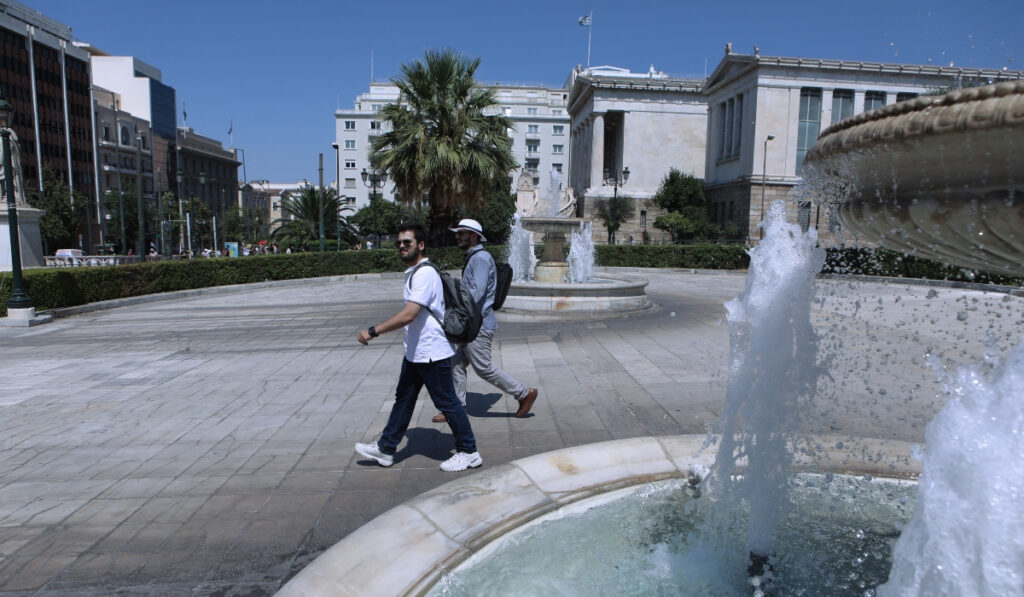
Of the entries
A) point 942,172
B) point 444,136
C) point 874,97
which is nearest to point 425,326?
point 942,172

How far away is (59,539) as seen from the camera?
3479 mm

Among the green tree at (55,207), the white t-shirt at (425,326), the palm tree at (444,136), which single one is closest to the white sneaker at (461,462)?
the white t-shirt at (425,326)

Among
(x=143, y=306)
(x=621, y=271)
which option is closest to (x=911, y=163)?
(x=143, y=306)

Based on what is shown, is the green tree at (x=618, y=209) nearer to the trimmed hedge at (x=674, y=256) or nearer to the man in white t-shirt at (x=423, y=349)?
the trimmed hedge at (x=674, y=256)

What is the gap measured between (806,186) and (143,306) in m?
16.0

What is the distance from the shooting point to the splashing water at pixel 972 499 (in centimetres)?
179

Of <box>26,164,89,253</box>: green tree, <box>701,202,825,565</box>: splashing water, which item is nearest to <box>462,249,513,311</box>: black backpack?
<box>701,202,825,565</box>: splashing water

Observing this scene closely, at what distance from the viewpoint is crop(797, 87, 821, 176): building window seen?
42625 mm

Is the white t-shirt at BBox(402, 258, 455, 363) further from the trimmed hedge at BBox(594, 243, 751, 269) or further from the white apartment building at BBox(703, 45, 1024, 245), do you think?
the white apartment building at BBox(703, 45, 1024, 245)

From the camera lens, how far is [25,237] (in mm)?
14547

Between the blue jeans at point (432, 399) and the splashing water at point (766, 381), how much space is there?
64.3 inches

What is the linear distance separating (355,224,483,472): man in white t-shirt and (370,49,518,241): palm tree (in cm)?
1961

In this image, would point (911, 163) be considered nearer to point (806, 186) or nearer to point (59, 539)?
point (806, 186)

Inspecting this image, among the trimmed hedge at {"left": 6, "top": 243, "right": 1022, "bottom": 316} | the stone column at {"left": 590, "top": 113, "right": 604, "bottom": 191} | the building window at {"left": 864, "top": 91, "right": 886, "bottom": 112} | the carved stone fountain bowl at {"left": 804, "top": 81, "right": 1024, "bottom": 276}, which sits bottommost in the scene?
the trimmed hedge at {"left": 6, "top": 243, "right": 1022, "bottom": 316}
